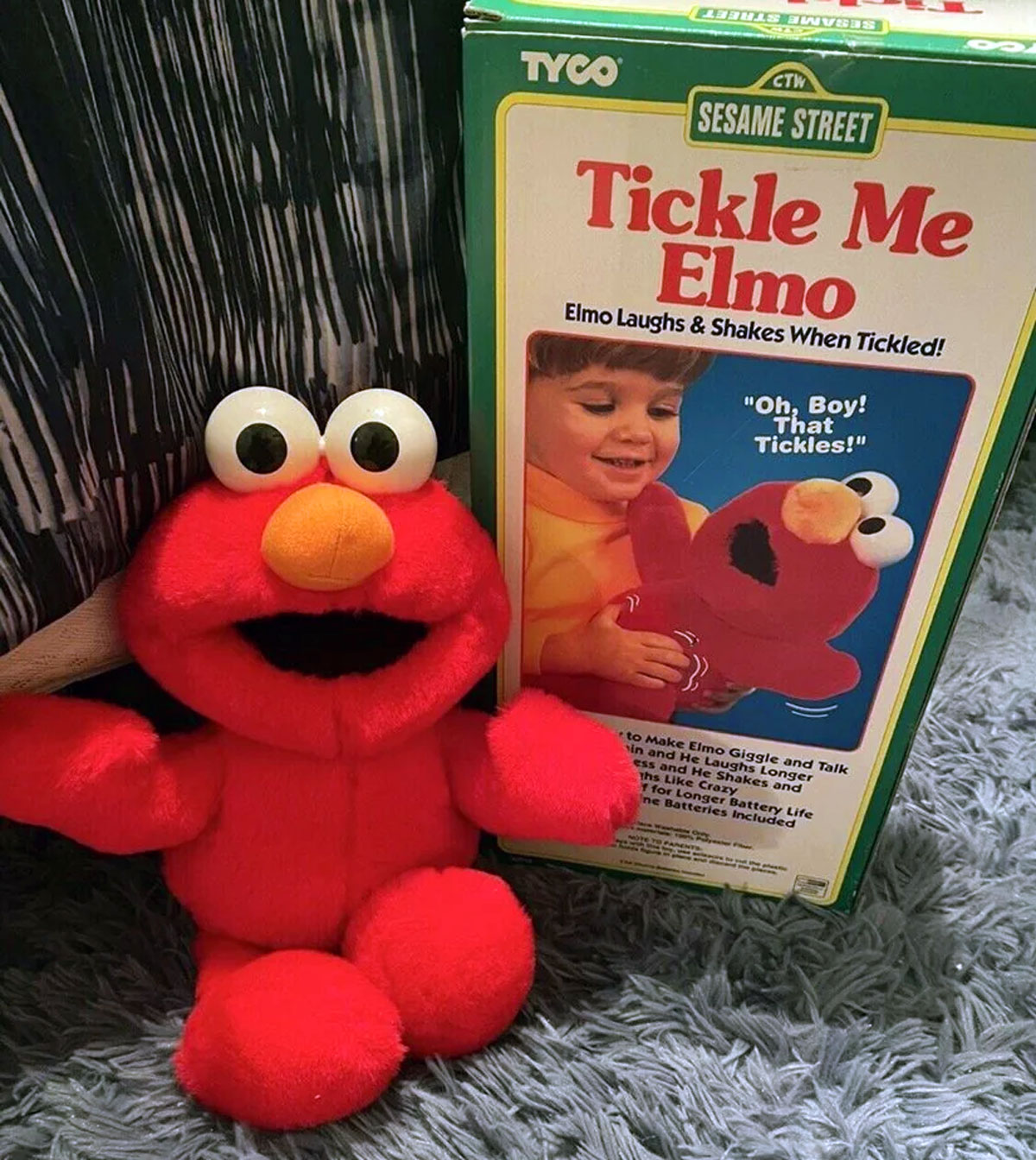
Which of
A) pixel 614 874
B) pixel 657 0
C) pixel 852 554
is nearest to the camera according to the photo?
pixel 657 0

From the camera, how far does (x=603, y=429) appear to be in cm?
56

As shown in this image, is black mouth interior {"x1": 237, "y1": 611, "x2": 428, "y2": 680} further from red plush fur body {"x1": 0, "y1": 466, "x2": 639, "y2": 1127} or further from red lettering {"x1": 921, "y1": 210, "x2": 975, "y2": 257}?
red lettering {"x1": 921, "y1": 210, "x2": 975, "y2": 257}

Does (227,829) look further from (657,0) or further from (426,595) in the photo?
(657,0)

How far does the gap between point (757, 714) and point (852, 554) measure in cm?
11

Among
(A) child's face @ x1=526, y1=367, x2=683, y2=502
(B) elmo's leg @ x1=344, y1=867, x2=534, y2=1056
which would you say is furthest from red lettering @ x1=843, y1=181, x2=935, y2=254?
(B) elmo's leg @ x1=344, y1=867, x2=534, y2=1056

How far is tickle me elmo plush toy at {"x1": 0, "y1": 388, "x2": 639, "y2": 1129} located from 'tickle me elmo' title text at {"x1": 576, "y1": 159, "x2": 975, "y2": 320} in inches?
5.3

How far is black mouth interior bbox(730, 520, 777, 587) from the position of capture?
57 centimetres

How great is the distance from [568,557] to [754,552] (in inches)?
3.7

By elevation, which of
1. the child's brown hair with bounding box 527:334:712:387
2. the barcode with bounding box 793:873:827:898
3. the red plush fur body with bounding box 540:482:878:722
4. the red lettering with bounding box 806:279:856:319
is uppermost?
the red lettering with bounding box 806:279:856:319

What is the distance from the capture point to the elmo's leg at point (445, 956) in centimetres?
59

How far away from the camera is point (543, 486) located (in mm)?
583

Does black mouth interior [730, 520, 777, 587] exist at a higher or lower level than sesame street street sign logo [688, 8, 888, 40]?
lower

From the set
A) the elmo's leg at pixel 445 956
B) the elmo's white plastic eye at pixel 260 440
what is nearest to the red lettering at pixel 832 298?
the elmo's white plastic eye at pixel 260 440

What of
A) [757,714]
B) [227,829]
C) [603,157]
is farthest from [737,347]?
[227,829]
